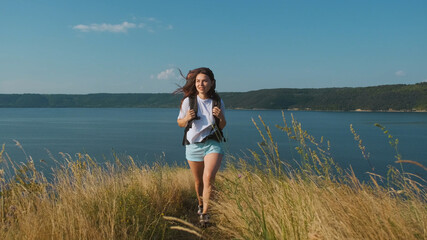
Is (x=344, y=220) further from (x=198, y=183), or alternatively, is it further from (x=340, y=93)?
(x=340, y=93)

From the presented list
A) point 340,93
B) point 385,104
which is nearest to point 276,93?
point 340,93

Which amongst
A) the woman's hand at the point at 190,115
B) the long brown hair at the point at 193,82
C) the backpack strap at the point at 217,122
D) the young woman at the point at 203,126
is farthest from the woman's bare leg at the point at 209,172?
the long brown hair at the point at 193,82

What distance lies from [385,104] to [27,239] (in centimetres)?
15069

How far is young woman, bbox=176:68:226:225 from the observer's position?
361cm

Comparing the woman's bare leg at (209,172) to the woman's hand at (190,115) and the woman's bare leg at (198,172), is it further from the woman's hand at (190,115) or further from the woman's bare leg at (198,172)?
the woman's hand at (190,115)

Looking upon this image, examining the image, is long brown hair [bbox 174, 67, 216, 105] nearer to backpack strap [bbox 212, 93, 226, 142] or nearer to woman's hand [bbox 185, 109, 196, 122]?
backpack strap [bbox 212, 93, 226, 142]

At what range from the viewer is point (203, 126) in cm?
368

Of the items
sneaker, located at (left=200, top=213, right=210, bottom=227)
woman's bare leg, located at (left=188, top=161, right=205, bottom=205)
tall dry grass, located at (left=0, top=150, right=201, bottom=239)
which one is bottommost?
sneaker, located at (left=200, top=213, right=210, bottom=227)

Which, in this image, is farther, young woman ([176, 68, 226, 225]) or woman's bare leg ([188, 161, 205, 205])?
woman's bare leg ([188, 161, 205, 205])

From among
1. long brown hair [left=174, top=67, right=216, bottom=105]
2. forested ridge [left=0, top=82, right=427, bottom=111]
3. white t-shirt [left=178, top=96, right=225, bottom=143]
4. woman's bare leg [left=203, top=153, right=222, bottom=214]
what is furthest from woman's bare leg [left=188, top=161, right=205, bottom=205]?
forested ridge [left=0, top=82, right=427, bottom=111]

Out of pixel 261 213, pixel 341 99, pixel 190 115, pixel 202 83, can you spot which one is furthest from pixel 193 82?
pixel 341 99

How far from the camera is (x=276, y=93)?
615 ft

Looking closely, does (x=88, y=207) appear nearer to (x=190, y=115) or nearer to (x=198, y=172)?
(x=198, y=172)

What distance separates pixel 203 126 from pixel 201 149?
0.25 meters
